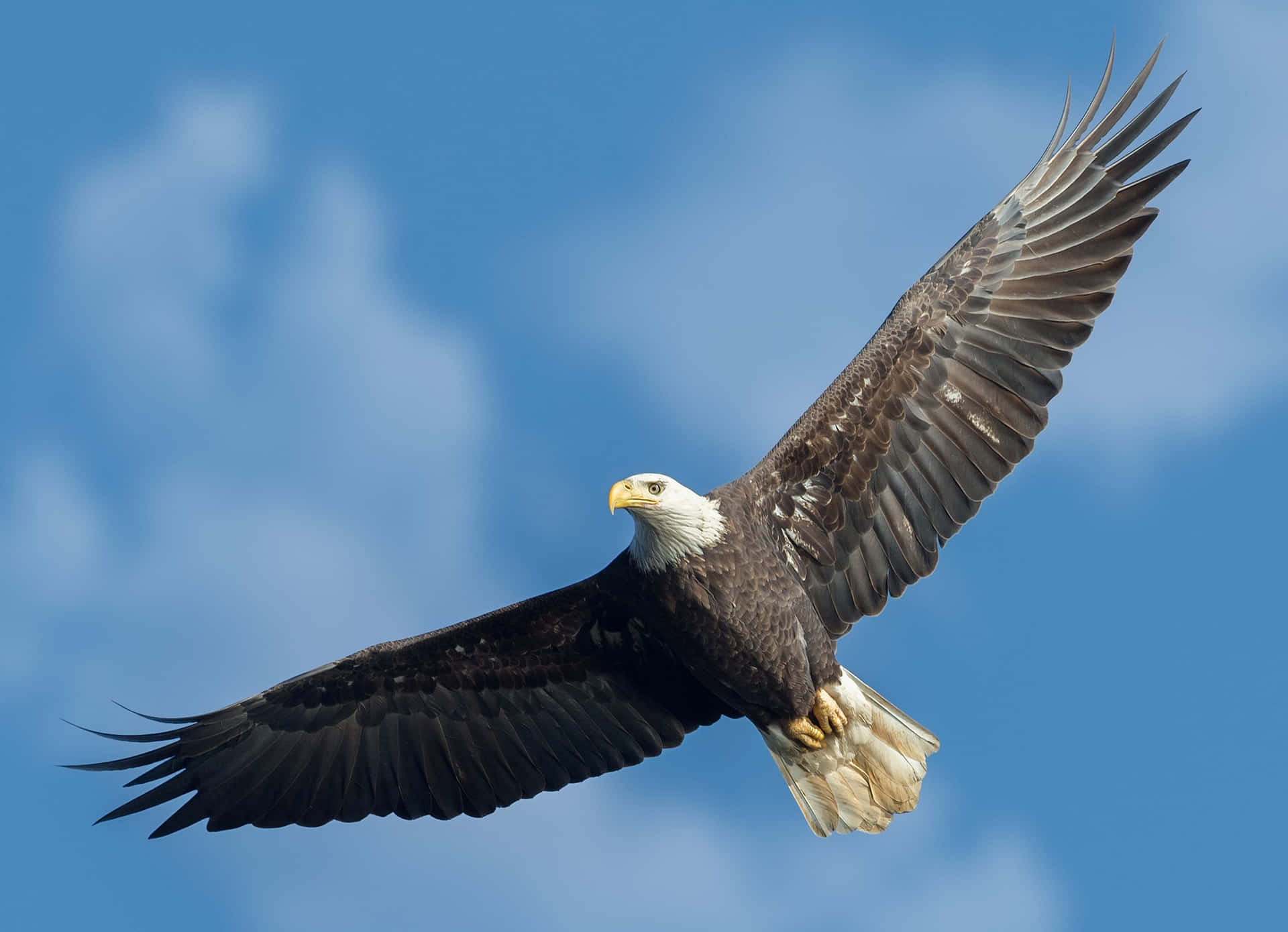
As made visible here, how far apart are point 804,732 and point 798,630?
1003mm

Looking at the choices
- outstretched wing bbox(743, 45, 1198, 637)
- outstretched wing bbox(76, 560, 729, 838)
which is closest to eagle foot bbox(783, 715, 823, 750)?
outstretched wing bbox(76, 560, 729, 838)

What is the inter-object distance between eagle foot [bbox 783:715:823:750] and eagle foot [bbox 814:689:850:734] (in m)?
0.05

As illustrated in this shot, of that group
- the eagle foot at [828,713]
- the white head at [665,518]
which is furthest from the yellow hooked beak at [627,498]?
the eagle foot at [828,713]

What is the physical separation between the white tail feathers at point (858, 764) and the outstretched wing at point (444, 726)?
2.43 feet

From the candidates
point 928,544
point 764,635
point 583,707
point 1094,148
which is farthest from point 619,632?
point 1094,148

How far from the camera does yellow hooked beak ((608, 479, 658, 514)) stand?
10.3m

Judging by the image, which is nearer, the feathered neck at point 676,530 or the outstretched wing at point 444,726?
the feathered neck at point 676,530

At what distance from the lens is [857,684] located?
37.2ft

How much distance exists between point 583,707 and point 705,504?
6.83 feet

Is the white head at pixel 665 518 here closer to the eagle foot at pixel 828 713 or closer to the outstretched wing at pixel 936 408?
the outstretched wing at pixel 936 408

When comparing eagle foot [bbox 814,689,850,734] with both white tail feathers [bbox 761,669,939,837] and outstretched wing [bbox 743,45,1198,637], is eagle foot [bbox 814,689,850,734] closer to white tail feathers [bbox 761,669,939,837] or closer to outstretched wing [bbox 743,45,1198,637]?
white tail feathers [bbox 761,669,939,837]

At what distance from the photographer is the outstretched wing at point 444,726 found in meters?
11.5

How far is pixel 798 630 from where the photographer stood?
34.9ft

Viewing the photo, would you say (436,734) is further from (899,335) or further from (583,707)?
(899,335)
